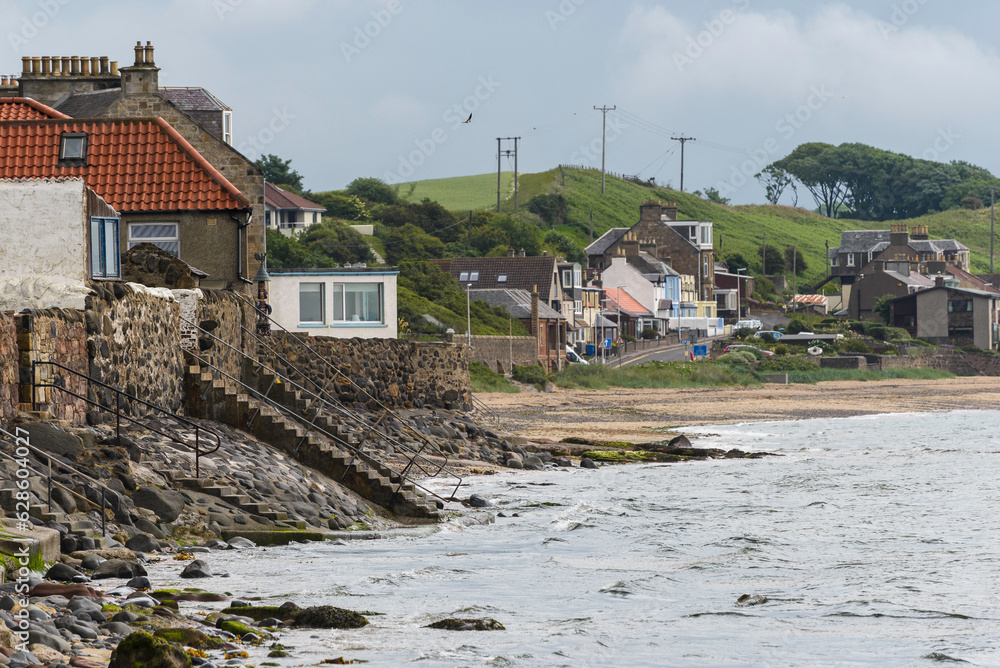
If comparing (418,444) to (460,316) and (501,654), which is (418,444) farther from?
(460,316)

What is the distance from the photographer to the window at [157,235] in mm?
26953

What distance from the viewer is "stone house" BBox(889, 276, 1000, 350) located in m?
101

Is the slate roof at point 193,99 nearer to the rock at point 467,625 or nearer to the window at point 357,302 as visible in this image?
the window at point 357,302

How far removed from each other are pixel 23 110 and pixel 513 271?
1999 inches

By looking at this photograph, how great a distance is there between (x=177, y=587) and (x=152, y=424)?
676 centimetres

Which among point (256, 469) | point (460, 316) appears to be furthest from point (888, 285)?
point (256, 469)

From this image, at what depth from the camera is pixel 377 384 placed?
102 feet

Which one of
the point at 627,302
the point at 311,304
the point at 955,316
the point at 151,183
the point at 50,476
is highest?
the point at 151,183

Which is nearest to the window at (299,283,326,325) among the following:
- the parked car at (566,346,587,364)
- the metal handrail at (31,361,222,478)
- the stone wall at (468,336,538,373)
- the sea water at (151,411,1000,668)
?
the sea water at (151,411,1000,668)

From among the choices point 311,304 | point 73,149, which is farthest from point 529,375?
point 73,149

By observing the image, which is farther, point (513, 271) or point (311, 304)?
point (513, 271)

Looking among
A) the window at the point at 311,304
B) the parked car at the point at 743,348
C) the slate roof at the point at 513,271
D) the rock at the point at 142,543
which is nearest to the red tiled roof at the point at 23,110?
the window at the point at 311,304

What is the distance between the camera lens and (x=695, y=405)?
56.3 meters

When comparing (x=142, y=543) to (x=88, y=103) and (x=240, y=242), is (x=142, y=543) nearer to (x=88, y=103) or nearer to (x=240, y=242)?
(x=240, y=242)
